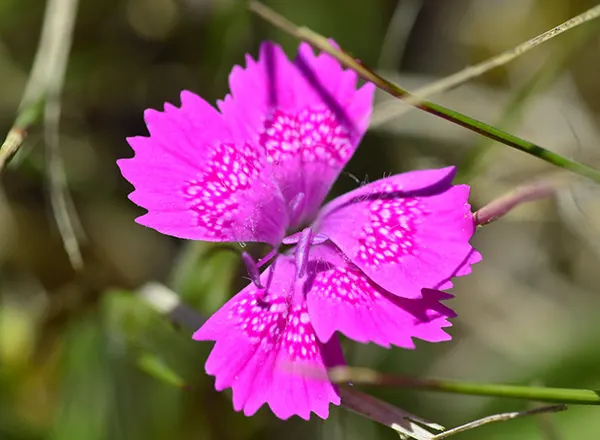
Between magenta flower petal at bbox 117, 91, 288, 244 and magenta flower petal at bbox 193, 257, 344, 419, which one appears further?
magenta flower petal at bbox 117, 91, 288, 244

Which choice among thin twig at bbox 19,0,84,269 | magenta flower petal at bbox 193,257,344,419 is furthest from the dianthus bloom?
thin twig at bbox 19,0,84,269

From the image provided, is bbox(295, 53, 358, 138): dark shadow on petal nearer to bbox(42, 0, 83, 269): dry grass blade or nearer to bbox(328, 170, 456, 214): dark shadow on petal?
bbox(328, 170, 456, 214): dark shadow on petal

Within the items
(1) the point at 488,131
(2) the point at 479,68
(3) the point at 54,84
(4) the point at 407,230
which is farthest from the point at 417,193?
(3) the point at 54,84

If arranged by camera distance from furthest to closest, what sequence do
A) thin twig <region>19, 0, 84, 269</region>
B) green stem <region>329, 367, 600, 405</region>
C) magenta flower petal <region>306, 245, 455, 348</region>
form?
thin twig <region>19, 0, 84, 269</region> < magenta flower petal <region>306, 245, 455, 348</region> < green stem <region>329, 367, 600, 405</region>

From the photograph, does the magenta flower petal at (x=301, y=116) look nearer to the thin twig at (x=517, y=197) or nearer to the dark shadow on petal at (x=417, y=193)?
the dark shadow on petal at (x=417, y=193)

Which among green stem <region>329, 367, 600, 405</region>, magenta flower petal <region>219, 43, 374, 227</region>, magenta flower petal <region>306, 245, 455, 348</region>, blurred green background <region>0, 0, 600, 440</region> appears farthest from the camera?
blurred green background <region>0, 0, 600, 440</region>

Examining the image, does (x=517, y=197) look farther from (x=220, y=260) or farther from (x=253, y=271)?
(x=220, y=260)

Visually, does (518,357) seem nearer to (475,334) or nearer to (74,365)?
(475,334)

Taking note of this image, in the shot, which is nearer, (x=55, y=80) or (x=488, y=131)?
(x=488, y=131)
